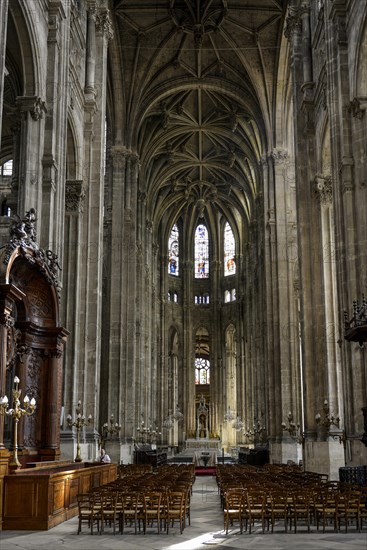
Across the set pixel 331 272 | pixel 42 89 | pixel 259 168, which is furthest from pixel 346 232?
pixel 259 168

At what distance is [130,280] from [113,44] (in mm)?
14913

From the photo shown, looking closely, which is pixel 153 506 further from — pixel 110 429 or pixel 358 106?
pixel 110 429

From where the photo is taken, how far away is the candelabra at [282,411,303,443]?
1524 inches

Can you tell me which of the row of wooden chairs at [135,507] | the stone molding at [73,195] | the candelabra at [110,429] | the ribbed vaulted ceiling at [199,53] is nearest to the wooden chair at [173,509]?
the row of wooden chairs at [135,507]

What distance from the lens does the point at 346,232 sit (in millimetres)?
21281

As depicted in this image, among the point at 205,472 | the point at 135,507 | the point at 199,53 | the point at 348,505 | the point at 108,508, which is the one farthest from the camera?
the point at 199,53

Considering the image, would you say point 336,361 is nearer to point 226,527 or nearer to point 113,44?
point 226,527

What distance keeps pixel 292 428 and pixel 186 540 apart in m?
27.1

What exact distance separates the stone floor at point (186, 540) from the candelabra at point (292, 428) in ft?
81.2

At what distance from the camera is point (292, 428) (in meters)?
38.8

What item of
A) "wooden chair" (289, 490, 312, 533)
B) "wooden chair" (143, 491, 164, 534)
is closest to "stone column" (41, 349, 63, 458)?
"wooden chair" (143, 491, 164, 534)

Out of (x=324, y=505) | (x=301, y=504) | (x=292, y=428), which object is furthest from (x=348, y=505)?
(x=292, y=428)

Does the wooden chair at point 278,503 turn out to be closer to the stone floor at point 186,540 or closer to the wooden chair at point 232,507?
the stone floor at point 186,540

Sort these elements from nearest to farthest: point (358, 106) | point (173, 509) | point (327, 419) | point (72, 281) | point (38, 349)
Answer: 1. point (173, 509)
2. point (38, 349)
3. point (358, 106)
4. point (327, 419)
5. point (72, 281)
